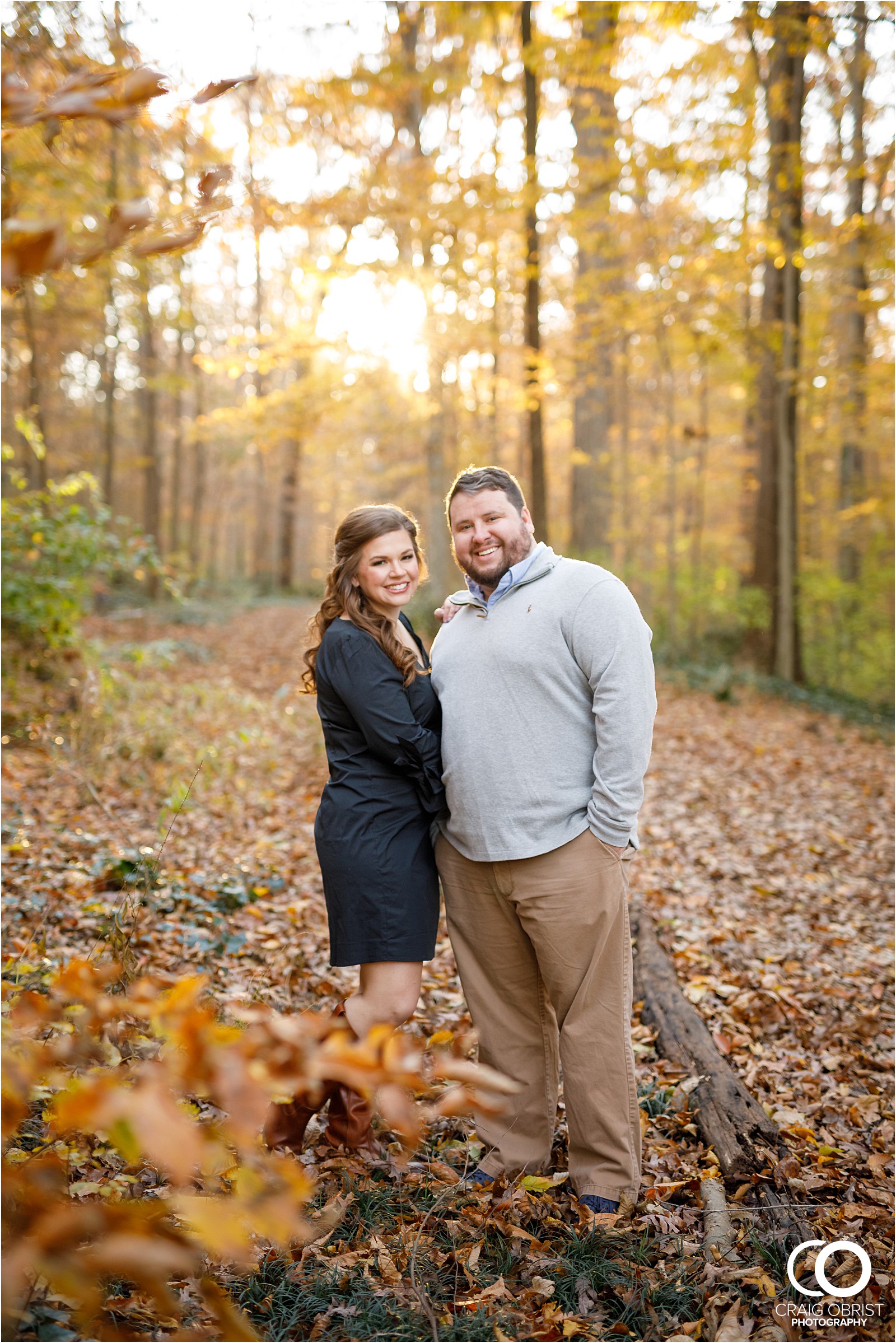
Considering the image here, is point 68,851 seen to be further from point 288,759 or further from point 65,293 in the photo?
point 65,293

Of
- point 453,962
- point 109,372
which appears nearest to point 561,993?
point 453,962

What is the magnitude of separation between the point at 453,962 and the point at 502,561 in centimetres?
278

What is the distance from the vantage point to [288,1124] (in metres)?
3.23

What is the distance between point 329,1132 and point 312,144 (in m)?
13.9

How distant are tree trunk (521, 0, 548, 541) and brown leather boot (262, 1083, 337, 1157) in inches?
242

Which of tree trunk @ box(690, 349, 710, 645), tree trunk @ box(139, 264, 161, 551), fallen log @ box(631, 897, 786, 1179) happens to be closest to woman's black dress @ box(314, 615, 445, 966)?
fallen log @ box(631, 897, 786, 1179)

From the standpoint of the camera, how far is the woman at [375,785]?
304cm

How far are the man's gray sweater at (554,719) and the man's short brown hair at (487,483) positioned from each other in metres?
0.29

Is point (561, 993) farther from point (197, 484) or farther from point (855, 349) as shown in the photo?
point (197, 484)

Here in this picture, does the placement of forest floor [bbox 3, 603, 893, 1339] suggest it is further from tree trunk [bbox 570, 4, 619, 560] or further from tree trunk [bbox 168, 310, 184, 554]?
tree trunk [bbox 168, 310, 184, 554]

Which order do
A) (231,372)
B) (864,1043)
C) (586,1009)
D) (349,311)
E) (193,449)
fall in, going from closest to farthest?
(586,1009)
(864,1043)
(231,372)
(349,311)
(193,449)

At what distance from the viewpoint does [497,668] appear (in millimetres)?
3031

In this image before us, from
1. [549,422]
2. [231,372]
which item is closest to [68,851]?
[231,372]

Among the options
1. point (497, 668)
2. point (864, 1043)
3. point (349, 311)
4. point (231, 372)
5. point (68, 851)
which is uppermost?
point (349, 311)
